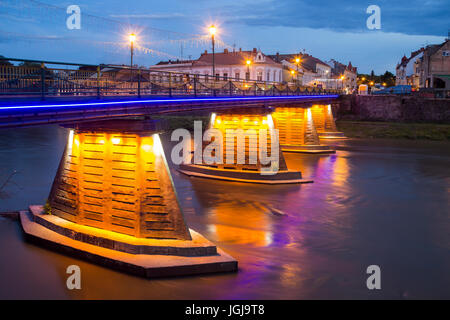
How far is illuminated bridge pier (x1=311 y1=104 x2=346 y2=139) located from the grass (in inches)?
78.1

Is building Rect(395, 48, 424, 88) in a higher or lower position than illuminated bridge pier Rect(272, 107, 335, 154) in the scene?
higher

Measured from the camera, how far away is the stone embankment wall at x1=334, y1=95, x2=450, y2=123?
4941 cm

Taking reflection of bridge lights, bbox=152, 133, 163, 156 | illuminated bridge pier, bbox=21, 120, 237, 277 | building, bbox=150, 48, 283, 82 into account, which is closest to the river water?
illuminated bridge pier, bbox=21, 120, 237, 277

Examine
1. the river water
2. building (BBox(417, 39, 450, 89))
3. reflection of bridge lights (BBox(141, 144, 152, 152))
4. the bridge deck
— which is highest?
building (BBox(417, 39, 450, 89))

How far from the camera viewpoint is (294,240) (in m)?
13.4

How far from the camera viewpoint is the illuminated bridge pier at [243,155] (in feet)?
73.9

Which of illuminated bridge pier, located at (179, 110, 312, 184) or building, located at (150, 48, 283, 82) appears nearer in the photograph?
illuminated bridge pier, located at (179, 110, 312, 184)

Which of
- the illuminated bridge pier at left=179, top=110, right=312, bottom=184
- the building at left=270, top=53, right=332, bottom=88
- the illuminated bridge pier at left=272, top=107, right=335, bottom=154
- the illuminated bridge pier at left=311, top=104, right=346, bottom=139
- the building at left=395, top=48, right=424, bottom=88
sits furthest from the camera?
the building at left=395, top=48, right=424, bottom=88

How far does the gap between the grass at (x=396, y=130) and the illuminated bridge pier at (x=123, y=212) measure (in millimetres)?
36877

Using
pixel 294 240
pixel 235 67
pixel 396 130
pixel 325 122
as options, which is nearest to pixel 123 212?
pixel 294 240

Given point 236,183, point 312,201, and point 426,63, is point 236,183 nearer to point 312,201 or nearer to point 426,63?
point 312,201

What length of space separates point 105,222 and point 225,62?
2079 inches

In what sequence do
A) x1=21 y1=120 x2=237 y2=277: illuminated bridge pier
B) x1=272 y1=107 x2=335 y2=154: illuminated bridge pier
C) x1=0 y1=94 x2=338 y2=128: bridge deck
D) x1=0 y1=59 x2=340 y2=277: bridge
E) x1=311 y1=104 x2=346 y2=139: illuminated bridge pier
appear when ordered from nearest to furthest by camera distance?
x1=0 y1=94 x2=338 y2=128: bridge deck < x1=0 y1=59 x2=340 y2=277: bridge < x1=21 y1=120 x2=237 y2=277: illuminated bridge pier < x1=272 y1=107 x2=335 y2=154: illuminated bridge pier < x1=311 y1=104 x2=346 y2=139: illuminated bridge pier

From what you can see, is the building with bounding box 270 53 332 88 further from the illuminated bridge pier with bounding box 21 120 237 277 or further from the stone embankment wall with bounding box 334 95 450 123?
the illuminated bridge pier with bounding box 21 120 237 277
